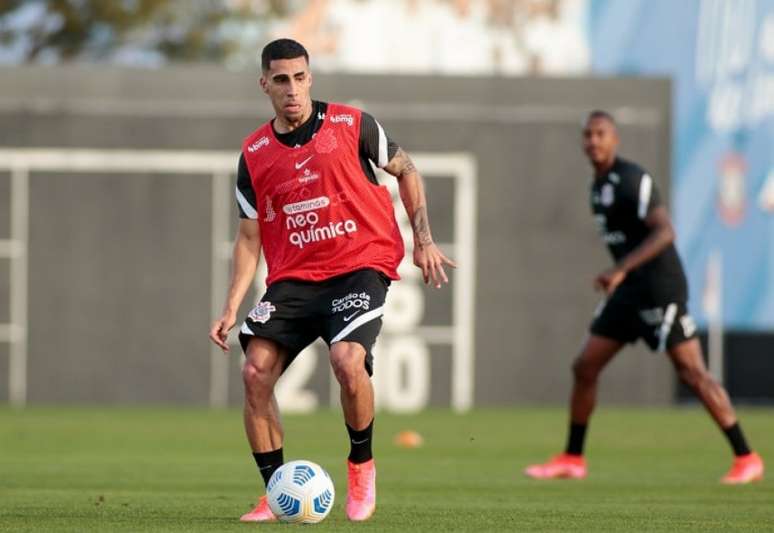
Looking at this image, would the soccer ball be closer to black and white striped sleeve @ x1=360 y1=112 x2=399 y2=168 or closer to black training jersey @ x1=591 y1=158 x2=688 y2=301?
black and white striped sleeve @ x1=360 y1=112 x2=399 y2=168

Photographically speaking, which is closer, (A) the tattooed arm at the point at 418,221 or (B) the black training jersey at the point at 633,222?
(A) the tattooed arm at the point at 418,221

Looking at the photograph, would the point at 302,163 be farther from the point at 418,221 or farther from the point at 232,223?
the point at 232,223

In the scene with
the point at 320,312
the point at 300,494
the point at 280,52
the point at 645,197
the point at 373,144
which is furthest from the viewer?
the point at 645,197

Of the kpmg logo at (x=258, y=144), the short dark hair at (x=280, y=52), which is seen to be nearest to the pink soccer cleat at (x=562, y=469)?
the kpmg logo at (x=258, y=144)

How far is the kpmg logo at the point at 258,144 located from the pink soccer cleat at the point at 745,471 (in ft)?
15.4

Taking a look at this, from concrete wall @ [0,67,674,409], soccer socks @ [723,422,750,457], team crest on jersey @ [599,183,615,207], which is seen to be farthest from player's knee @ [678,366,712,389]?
concrete wall @ [0,67,674,409]

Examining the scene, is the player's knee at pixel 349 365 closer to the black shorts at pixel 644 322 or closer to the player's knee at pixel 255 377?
the player's knee at pixel 255 377

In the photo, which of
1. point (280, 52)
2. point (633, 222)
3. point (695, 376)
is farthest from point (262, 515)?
point (633, 222)

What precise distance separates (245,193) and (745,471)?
472 centimetres

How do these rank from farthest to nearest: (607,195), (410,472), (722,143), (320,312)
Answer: (722,143)
(410,472)
(607,195)
(320,312)

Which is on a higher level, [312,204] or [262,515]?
[312,204]

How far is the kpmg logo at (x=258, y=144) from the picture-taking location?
10055 mm

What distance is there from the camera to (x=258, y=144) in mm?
10062

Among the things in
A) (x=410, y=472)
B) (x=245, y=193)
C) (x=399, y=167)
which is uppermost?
(x=399, y=167)
